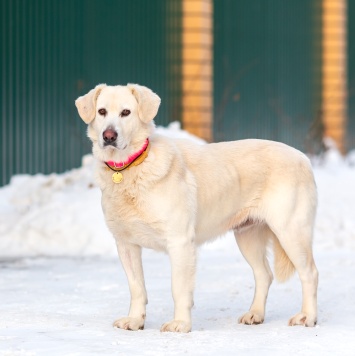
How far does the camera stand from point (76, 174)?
12375 millimetres

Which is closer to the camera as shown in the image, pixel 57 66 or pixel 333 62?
pixel 57 66

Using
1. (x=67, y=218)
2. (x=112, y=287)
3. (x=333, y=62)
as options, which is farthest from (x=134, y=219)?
(x=333, y=62)

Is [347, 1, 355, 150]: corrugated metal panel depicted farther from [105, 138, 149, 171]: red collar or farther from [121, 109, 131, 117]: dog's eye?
[121, 109, 131, 117]: dog's eye

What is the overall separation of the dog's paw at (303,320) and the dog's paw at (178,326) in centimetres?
72

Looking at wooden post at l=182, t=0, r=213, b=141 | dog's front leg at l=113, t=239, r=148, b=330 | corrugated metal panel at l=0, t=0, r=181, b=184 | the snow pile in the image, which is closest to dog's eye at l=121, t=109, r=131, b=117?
dog's front leg at l=113, t=239, r=148, b=330

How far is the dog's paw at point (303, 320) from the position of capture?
6.47 metres

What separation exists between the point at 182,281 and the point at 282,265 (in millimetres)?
888

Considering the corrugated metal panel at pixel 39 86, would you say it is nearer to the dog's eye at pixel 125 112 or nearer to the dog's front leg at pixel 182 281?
the dog's eye at pixel 125 112

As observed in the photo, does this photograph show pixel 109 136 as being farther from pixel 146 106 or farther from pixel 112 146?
pixel 146 106

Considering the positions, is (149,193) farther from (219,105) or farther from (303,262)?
(219,105)

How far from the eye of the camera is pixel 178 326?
6.12 metres

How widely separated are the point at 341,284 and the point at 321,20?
471 inches

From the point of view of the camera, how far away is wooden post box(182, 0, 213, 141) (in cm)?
1558

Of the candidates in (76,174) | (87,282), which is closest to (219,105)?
(76,174)
